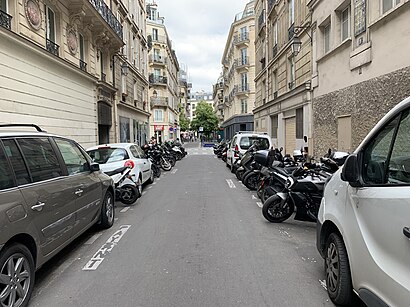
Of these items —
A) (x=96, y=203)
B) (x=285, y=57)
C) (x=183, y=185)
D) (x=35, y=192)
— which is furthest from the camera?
(x=285, y=57)

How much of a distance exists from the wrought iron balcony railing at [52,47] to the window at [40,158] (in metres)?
10.1

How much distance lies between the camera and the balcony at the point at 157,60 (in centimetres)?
5084

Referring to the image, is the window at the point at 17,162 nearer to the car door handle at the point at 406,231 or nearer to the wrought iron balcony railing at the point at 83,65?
the car door handle at the point at 406,231

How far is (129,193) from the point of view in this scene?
8422mm

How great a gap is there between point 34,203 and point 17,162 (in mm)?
446

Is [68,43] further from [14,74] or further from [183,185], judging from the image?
[183,185]

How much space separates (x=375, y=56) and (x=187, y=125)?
9215 cm

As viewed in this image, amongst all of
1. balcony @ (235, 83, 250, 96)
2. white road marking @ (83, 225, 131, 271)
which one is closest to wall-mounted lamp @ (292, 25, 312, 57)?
white road marking @ (83, 225, 131, 271)

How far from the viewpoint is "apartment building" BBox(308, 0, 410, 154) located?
923 cm

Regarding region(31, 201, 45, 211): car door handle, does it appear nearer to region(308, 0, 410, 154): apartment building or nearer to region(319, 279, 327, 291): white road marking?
region(319, 279, 327, 291): white road marking

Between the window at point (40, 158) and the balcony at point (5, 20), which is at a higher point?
the balcony at point (5, 20)

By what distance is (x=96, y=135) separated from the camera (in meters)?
18.6

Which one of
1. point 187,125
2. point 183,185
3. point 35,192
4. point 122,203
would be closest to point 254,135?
point 183,185

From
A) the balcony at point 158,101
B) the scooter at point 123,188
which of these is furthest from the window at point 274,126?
the balcony at point 158,101
